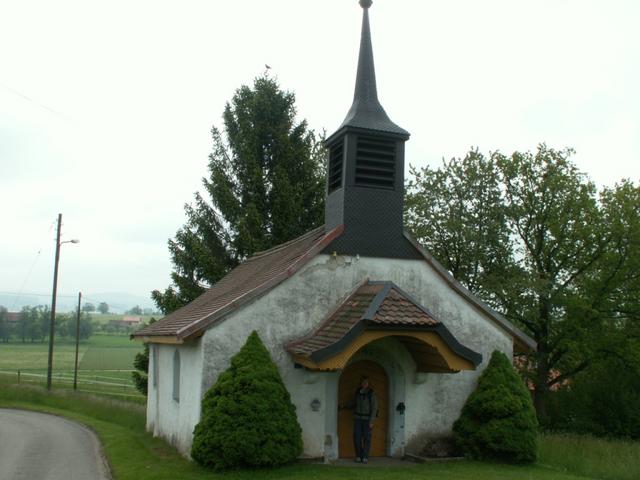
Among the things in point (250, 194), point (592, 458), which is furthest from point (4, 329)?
point (592, 458)

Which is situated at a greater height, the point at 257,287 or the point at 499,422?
the point at 257,287

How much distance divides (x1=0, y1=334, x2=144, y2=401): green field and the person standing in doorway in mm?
25041

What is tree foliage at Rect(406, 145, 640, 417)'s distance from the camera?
27828 mm

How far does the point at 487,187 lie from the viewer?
30391 millimetres

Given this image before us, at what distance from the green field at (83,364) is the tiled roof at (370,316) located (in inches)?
998

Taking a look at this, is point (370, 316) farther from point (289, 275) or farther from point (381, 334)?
point (289, 275)

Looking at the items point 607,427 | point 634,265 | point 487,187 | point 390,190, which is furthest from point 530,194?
point 390,190

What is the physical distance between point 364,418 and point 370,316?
2.47 meters

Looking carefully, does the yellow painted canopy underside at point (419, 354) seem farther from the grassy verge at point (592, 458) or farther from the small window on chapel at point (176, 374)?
the small window on chapel at point (176, 374)

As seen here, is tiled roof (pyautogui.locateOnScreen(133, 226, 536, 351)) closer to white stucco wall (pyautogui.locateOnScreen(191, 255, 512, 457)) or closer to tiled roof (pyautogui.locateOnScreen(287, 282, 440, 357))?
tiled roof (pyautogui.locateOnScreen(287, 282, 440, 357))

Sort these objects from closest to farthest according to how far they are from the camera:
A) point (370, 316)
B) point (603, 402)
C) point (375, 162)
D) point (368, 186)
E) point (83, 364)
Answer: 1. point (370, 316)
2. point (368, 186)
3. point (375, 162)
4. point (603, 402)
5. point (83, 364)

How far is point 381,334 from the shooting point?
493 inches

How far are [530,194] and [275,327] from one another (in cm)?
2042

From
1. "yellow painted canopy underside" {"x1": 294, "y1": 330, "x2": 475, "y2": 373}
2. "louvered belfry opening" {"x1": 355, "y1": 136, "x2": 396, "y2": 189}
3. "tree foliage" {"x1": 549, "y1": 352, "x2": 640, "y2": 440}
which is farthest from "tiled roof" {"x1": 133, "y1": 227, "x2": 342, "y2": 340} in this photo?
"tree foliage" {"x1": 549, "y1": 352, "x2": 640, "y2": 440}
